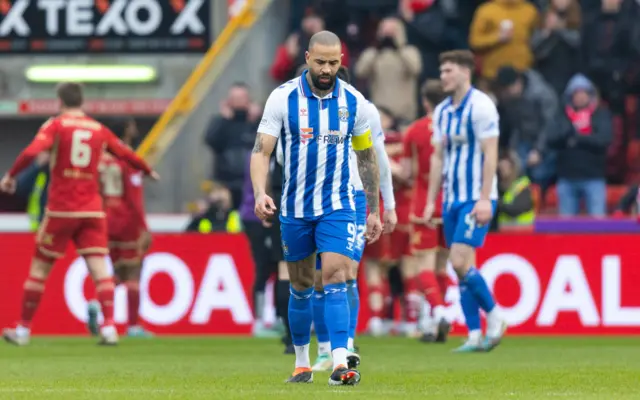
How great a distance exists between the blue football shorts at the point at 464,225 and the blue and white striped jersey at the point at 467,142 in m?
0.05

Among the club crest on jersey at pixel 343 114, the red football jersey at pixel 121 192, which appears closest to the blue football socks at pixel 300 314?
the club crest on jersey at pixel 343 114

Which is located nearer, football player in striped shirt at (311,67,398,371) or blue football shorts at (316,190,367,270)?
football player in striped shirt at (311,67,398,371)

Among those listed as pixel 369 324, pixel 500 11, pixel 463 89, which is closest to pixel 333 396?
pixel 463 89

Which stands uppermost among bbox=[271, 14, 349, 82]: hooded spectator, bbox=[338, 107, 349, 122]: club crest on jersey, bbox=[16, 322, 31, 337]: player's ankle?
bbox=[271, 14, 349, 82]: hooded spectator

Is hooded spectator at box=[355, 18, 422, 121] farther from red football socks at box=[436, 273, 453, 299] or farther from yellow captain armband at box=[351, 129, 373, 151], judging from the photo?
yellow captain armband at box=[351, 129, 373, 151]

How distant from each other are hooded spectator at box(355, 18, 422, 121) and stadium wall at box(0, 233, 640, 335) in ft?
9.24

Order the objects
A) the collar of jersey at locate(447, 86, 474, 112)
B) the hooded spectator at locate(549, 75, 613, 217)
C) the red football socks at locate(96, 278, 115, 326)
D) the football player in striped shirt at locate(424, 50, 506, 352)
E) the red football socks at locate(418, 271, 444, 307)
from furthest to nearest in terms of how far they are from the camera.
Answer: the hooded spectator at locate(549, 75, 613, 217)
the red football socks at locate(418, 271, 444, 307)
the red football socks at locate(96, 278, 115, 326)
the collar of jersey at locate(447, 86, 474, 112)
the football player in striped shirt at locate(424, 50, 506, 352)

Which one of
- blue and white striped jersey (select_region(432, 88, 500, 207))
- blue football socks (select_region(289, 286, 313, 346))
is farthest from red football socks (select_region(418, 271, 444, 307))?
blue football socks (select_region(289, 286, 313, 346))

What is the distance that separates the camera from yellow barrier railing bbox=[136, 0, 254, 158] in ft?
71.6

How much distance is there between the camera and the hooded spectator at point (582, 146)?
19.5 metres

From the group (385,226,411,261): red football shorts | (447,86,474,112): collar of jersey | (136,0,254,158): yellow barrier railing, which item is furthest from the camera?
(136,0,254,158): yellow barrier railing

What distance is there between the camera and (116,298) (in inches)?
743

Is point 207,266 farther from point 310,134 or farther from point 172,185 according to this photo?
point 310,134

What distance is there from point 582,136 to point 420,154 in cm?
349
